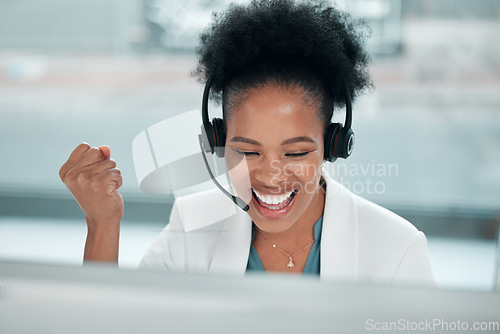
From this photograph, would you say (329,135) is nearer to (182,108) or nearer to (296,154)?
(296,154)

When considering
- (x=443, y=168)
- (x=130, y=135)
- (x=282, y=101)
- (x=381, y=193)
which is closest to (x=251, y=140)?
(x=282, y=101)

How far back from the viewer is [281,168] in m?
1.00

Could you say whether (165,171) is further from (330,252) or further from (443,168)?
(443,168)

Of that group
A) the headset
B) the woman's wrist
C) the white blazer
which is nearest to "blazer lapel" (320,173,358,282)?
the white blazer

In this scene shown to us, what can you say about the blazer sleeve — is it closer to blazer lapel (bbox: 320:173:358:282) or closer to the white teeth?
blazer lapel (bbox: 320:173:358:282)

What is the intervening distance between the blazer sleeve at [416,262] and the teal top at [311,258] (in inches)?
7.1

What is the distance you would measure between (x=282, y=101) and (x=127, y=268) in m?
0.66

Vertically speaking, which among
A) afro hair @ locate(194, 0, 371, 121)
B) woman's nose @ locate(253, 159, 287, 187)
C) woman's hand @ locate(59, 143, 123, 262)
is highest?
afro hair @ locate(194, 0, 371, 121)

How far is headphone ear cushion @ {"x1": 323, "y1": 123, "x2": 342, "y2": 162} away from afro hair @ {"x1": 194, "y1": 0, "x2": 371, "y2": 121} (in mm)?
48

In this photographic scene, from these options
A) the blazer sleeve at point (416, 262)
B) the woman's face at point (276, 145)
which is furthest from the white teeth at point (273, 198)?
the blazer sleeve at point (416, 262)

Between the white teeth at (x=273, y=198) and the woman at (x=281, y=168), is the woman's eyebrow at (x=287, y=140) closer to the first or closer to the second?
the woman at (x=281, y=168)

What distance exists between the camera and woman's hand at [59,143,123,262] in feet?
3.18

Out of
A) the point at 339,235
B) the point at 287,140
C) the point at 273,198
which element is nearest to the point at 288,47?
the point at 287,140

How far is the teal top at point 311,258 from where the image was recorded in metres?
1.15
